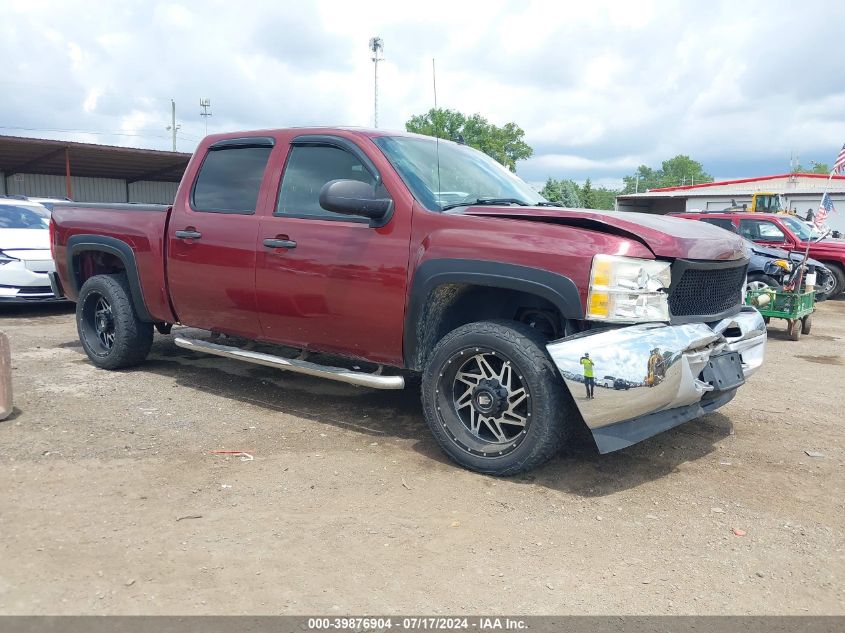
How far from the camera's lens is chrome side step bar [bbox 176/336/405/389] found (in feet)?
14.4

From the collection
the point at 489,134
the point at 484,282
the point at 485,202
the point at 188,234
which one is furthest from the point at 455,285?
the point at 489,134

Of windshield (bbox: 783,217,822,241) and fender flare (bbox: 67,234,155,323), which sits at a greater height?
windshield (bbox: 783,217,822,241)

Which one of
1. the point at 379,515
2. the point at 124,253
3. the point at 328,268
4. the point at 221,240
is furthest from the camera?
the point at 124,253

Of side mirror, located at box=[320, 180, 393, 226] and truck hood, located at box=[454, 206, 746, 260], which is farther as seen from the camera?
side mirror, located at box=[320, 180, 393, 226]

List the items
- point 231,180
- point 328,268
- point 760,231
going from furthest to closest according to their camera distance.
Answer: point 760,231, point 231,180, point 328,268

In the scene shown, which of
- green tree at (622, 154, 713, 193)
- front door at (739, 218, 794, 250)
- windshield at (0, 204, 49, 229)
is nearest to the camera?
windshield at (0, 204, 49, 229)

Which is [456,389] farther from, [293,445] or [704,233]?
[704,233]

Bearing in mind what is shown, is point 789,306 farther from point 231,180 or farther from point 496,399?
point 231,180

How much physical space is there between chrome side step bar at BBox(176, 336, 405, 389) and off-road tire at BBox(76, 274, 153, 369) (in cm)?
55

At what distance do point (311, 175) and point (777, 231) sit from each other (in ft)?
36.2

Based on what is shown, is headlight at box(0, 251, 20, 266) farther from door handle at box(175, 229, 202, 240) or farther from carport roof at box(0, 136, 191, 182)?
carport roof at box(0, 136, 191, 182)

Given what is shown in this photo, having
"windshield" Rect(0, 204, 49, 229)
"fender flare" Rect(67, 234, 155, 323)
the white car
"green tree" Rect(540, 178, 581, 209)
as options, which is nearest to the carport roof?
"windshield" Rect(0, 204, 49, 229)

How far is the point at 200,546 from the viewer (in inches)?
125

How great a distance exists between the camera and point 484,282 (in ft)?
13.0
